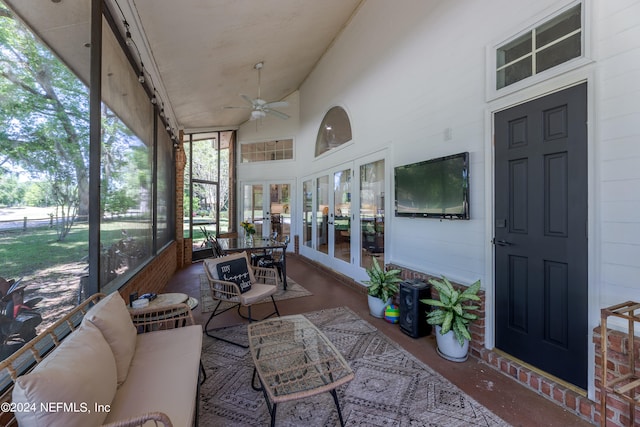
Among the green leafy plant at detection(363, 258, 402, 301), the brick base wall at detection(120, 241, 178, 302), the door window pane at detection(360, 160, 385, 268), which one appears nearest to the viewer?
the brick base wall at detection(120, 241, 178, 302)

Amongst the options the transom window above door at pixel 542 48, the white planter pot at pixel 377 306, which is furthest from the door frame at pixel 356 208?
the transom window above door at pixel 542 48

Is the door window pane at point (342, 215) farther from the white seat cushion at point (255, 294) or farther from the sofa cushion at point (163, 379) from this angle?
the sofa cushion at point (163, 379)

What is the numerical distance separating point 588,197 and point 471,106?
1.25m

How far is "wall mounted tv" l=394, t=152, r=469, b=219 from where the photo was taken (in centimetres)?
266

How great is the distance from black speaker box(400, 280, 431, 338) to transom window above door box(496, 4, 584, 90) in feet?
6.53

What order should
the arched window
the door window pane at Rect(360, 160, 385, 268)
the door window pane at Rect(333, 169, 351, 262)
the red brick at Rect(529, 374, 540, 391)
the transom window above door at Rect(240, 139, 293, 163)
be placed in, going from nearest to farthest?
the red brick at Rect(529, 374, 540, 391), the door window pane at Rect(360, 160, 385, 268), the door window pane at Rect(333, 169, 351, 262), the arched window, the transom window above door at Rect(240, 139, 293, 163)

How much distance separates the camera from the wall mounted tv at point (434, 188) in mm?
2660

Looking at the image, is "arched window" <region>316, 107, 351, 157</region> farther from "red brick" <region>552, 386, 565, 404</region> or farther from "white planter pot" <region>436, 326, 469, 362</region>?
"red brick" <region>552, 386, 565, 404</region>

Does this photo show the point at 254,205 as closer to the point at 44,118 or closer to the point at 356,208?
the point at 356,208

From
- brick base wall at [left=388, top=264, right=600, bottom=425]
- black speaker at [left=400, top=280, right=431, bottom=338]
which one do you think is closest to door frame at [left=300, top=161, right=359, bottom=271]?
black speaker at [left=400, top=280, right=431, bottom=338]

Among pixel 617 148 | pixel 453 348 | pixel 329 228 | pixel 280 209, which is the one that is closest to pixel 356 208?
pixel 329 228

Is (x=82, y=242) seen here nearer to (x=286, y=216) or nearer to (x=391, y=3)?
(x=391, y=3)

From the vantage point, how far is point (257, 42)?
14.3 ft

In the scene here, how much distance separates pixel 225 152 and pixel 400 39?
19.6 ft
